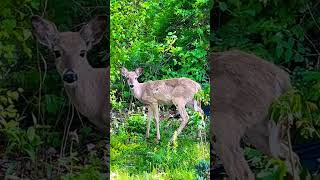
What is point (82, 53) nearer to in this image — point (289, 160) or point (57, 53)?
point (57, 53)

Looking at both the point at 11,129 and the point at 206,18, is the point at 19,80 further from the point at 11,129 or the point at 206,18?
the point at 206,18

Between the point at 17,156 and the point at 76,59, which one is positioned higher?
the point at 76,59

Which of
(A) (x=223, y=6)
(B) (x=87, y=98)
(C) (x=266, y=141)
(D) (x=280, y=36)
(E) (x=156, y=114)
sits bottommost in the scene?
(C) (x=266, y=141)

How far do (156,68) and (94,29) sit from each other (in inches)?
18.2

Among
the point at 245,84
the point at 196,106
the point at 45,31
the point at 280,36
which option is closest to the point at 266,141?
the point at 245,84

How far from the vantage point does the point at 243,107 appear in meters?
2.94

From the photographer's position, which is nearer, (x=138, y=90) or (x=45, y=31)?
(x=45, y=31)

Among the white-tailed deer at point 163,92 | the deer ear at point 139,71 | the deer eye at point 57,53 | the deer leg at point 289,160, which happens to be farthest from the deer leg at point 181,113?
the deer eye at point 57,53

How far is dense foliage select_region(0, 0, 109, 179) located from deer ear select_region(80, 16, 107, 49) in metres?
0.04

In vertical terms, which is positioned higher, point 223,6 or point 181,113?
point 223,6

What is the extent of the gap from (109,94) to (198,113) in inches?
22.6

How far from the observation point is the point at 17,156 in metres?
2.90

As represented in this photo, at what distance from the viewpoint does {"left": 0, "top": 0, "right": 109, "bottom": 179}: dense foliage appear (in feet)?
9.43

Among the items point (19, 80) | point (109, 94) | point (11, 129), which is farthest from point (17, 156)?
point (109, 94)
